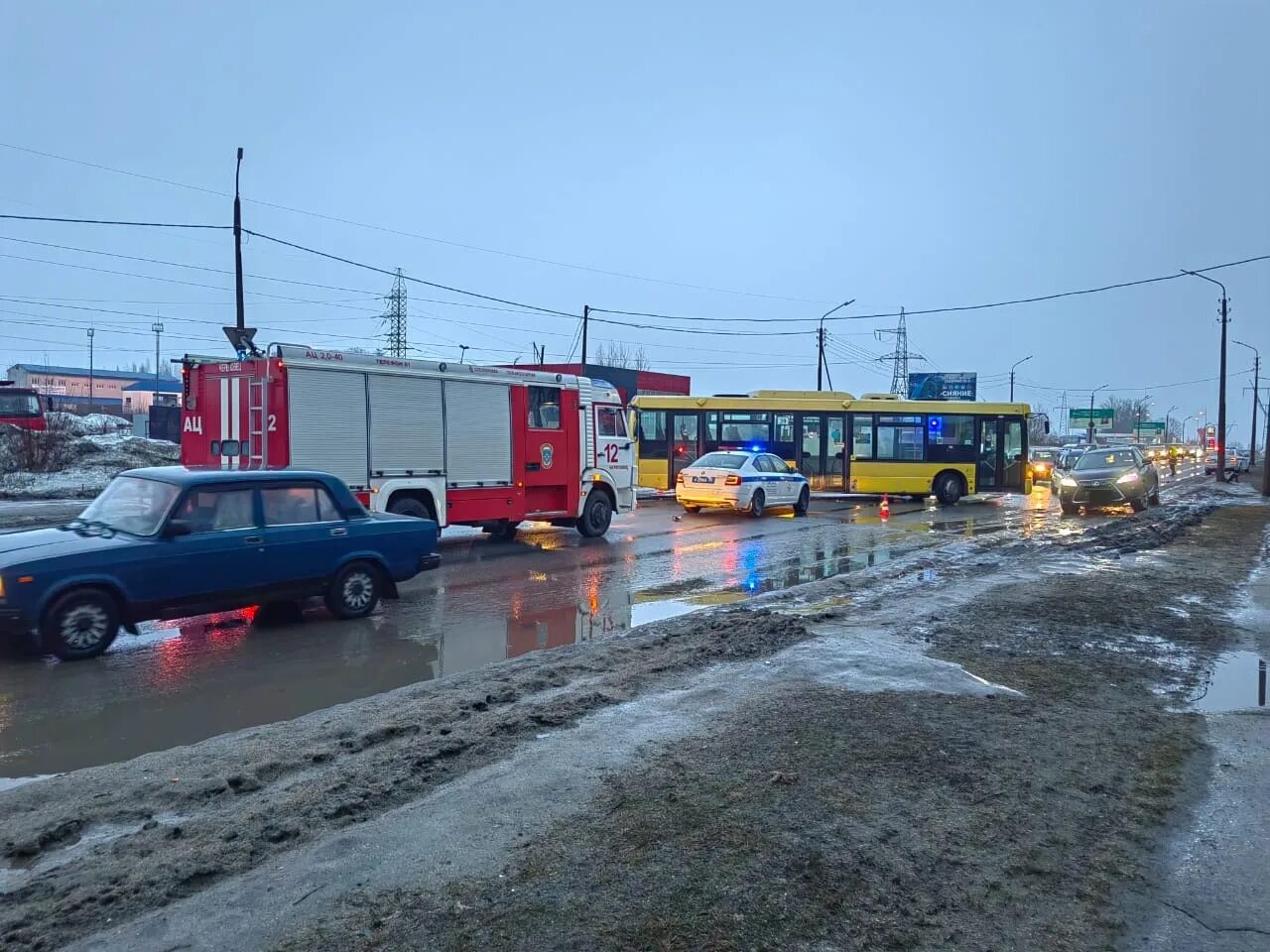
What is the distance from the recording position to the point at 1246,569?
14.4 m

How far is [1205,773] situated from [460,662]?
A: 5589 millimetres

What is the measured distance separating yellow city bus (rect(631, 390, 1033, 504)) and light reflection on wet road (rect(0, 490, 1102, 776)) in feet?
36.2

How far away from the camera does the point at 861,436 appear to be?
2948cm

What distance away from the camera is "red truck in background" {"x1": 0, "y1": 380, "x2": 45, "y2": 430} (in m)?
34.3

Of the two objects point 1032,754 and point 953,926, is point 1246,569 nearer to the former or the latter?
point 1032,754

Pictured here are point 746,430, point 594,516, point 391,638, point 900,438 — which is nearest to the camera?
point 391,638

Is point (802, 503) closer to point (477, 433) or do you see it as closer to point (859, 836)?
point (477, 433)

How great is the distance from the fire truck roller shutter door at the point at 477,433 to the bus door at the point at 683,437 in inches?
542

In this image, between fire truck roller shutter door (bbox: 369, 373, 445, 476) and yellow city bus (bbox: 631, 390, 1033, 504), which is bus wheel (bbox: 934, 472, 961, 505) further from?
fire truck roller shutter door (bbox: 369, 373, 445, 476)

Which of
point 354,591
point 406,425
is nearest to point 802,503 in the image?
point 406,425

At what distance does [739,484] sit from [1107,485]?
1056 centimetres

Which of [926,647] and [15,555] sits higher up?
[15,555]

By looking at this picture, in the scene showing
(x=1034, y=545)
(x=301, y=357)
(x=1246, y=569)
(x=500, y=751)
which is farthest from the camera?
(x=1034, y=545)

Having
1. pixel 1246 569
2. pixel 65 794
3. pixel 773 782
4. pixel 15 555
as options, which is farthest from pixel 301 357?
pixel 1246 569
